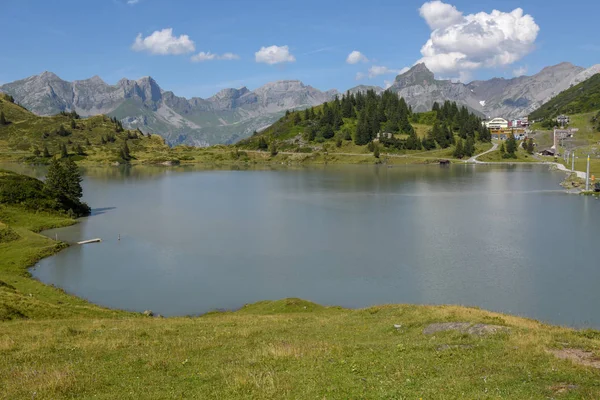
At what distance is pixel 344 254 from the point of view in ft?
233

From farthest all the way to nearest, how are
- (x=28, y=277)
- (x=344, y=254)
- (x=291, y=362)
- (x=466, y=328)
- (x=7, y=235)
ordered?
(x=7, y=235) < (x=344, y=254) < (x=28, y=277) < (x=466, y=328) < (x=291, y=362)

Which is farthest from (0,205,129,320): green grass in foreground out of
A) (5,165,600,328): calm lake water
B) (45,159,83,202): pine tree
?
(45,159,83,202): pine tree

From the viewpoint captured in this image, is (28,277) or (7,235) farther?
(7,235)

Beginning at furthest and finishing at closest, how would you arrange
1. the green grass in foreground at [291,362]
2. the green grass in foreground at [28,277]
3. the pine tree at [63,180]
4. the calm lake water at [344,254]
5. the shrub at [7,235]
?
the pine tree at [63,180]
the shrub at [7,235]
the calm lake water at [344,254]
the green grass in foreground at [28,277]
the green grass in foreground at [291,362]

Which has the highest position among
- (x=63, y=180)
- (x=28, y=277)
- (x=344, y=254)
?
(x=63, y=180)

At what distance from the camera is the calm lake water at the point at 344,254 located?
5256 centimetres

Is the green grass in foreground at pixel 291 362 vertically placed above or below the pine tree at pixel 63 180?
below

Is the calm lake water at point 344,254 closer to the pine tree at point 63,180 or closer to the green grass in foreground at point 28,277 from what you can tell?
the green grass in foreground at point 28,277

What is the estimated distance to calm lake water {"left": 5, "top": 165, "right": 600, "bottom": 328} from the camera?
172 ft

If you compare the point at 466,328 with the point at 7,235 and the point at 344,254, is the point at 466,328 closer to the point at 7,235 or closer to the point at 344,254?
the point at 344,254

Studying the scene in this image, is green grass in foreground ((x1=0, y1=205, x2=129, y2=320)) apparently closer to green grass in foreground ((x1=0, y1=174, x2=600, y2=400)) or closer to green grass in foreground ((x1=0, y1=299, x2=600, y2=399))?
green grass in foreground ((x1=0, y1=174, x2=600, y2=400))

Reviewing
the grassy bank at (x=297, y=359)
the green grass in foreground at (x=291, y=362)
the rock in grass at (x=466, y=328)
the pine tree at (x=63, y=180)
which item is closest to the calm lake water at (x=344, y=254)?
the pine tree at (x=63, y=180)

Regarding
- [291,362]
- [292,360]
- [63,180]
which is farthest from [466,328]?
[63,180]

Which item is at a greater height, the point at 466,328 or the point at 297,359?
the point at 297,359
